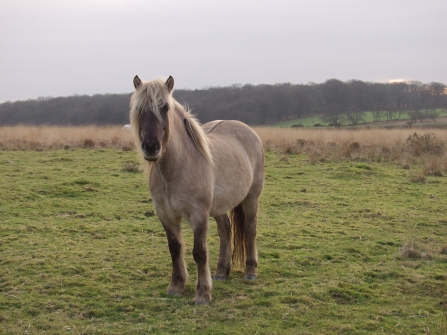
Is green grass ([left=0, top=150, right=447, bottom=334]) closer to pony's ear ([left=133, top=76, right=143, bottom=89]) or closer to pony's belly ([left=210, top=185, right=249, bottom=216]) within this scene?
pony's belly ([left=210, top=185, right=249, bottom=216])

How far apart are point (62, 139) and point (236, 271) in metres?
13.3

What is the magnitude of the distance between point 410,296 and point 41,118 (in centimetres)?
3592

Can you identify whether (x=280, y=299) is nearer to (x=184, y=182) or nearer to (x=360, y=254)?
(x=184, y=182)

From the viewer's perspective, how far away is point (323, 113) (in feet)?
119

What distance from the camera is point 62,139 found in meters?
16.8

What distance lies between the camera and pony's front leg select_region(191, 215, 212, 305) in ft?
13.4

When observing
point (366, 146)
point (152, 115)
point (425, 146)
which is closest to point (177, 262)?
point (152, 115)

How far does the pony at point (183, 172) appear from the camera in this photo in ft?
12.6

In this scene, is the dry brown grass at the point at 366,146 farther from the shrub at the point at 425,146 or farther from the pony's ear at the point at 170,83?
the pony's ear at the point at 170,83

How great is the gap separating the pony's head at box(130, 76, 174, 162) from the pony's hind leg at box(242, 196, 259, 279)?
159 centimetres

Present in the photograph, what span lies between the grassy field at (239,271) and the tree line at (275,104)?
64.3ft

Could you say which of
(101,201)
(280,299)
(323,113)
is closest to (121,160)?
(101,201)

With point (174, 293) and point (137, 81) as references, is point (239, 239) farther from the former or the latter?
point (137, 81)

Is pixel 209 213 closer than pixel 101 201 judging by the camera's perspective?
Yes
